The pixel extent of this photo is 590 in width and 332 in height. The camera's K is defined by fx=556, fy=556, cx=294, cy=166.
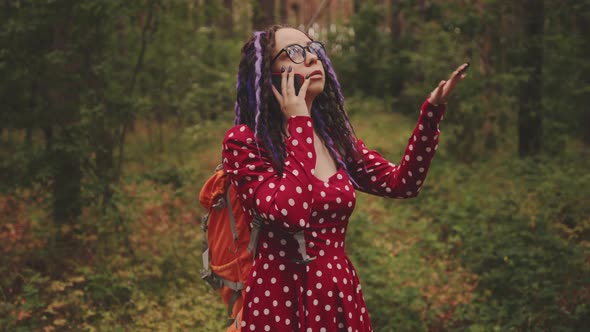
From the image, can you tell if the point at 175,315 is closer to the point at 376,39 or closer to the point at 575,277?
the point at 575,277

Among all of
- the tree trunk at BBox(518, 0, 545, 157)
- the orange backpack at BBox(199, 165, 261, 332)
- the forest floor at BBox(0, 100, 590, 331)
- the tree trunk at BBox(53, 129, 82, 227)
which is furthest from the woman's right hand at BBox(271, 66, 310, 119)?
the tree trunk at BBox(518, 0, 545, 157)

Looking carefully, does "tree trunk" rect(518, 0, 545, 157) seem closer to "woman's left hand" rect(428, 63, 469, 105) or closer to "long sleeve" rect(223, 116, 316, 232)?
"woman's left hand" rect(428, 63, 469, 105)

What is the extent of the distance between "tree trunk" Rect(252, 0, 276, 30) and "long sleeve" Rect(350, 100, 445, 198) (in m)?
8.44

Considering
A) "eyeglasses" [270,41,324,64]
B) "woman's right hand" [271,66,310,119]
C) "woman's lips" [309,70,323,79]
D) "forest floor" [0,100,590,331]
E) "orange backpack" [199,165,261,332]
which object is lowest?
"forest floor" [0,100,590,331]

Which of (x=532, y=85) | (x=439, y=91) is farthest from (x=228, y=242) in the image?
(x=532, y=85)

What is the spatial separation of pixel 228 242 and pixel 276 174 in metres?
0.48

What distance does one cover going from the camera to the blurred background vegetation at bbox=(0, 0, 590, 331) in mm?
5242

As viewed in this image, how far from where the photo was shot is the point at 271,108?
2430 mm

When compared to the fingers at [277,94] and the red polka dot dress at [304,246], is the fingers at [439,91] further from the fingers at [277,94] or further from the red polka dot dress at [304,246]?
the fingers at [277,94]

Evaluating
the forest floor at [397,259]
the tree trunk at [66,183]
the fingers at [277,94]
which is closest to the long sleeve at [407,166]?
the fingers at [277,94]

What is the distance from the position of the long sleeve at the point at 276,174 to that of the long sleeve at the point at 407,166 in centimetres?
47

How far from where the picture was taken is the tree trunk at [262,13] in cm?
1092

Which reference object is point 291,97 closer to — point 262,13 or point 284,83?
point 284,83

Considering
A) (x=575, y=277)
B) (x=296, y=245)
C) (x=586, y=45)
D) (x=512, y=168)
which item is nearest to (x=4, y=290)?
(x=296, y=245)
